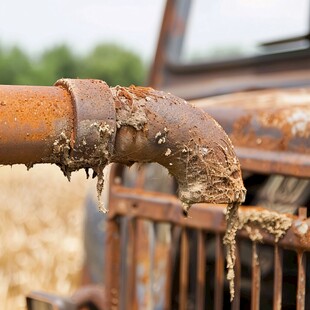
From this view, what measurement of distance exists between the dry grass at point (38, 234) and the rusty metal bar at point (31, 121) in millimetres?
2380

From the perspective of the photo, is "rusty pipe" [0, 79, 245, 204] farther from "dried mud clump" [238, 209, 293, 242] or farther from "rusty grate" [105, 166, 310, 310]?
"rusty grate" [105, 166, 310, 310]

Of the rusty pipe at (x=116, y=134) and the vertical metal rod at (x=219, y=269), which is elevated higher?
the rusty pipe at (x=116, y=134)

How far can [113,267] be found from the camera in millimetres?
2113

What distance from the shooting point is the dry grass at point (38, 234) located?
14.8 feet

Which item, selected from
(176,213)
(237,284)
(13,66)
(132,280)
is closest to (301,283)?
(237,284)

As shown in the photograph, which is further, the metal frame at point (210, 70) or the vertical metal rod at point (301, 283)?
the metal frame at point (210, 70)

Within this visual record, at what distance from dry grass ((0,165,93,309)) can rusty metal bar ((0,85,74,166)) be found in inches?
93.7

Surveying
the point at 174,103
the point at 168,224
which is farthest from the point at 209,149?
the point at 168,224

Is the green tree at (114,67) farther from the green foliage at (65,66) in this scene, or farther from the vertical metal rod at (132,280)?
the vertical metal rod at (132,280)

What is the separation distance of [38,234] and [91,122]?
14.9 ft

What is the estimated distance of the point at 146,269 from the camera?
81.0 inches

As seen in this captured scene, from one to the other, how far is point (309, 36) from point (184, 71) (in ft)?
1.79

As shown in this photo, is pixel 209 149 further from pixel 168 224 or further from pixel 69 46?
pixel 69 46

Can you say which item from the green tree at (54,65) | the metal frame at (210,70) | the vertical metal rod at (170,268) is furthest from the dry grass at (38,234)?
the green tree at (54,65)
